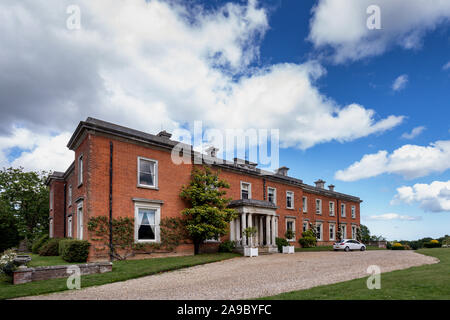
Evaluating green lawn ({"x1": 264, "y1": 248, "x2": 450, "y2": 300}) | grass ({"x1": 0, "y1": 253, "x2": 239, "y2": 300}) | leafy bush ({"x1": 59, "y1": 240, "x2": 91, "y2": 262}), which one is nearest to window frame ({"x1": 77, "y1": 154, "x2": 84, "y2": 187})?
leafy bush ({"x1": 59, "y1": 240, "x2": 91, "y2": 262})

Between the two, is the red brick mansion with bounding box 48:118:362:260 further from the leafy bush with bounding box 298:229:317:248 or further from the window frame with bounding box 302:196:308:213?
the window frame with bounding box 302:196:308:213

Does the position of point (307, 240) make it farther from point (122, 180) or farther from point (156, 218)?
point (122, 180)

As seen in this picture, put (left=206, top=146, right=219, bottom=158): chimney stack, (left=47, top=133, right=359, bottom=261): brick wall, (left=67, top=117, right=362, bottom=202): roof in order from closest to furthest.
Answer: (left=47, top=133, right=359, bottom=261): brick wall
(left=67, top=117, right=362, bottom=202): roof
(left=206, top=146, right=219, bottom=158): chimney stack

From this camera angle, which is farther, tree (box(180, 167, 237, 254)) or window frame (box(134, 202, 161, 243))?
tree (box(180, 167, 237, 254))

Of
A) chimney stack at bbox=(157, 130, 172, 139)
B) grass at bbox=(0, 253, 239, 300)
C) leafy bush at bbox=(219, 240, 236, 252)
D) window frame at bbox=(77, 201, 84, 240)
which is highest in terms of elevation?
chimney stack at bbox=(157, 130, 172, 139)

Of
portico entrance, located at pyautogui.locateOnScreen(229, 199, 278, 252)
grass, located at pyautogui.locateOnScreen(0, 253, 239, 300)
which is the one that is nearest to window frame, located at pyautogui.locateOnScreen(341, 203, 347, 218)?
portico entrance, located at pyautogui.locateOnScreen(229, 199, 278, 252)

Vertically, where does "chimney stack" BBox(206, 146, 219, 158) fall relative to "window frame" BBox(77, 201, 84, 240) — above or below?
above

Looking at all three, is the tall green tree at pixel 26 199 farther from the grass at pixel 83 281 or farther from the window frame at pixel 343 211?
the window frame at pixel 343 211

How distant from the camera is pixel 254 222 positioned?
26.0m

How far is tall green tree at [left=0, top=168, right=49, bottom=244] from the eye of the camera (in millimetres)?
38750

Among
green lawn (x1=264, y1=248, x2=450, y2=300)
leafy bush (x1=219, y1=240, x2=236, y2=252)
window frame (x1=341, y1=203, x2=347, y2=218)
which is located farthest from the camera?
window frame (x1=341, y1=203, x2=347, y2=218)
